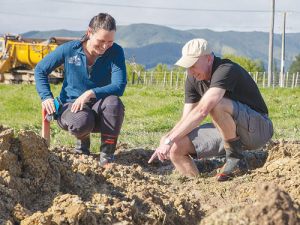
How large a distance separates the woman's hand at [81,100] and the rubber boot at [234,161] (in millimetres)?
1418

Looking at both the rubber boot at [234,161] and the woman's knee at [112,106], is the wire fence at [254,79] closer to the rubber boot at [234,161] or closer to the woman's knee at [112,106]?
the woman's knee at [112,106]

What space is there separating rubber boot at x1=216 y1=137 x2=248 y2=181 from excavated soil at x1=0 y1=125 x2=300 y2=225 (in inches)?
4.4

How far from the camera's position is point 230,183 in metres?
3.47

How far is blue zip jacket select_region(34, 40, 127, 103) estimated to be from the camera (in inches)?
165

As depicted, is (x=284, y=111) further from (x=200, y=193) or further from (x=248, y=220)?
(x=248, y=220)

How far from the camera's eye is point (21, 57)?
66.5ft

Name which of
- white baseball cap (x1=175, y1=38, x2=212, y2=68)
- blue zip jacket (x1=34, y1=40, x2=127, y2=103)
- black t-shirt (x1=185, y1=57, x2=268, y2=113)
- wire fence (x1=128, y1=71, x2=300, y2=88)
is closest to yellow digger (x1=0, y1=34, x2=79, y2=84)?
wire fence (x1=128, y1=71, x2=300, y2=88)

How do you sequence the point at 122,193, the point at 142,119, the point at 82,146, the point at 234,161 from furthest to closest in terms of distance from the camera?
the point at 142,119, the point at 82,146, the point at 234,161, the point at 122,193

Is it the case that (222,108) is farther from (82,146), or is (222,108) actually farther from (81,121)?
(82,146)

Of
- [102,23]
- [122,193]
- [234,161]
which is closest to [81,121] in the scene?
[102,23]

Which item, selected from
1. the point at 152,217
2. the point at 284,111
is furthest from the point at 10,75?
the point at 152,217

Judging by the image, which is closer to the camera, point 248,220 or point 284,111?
point 248,220

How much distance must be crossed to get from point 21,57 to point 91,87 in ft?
56.5

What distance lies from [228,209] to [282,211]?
306 millimetres
